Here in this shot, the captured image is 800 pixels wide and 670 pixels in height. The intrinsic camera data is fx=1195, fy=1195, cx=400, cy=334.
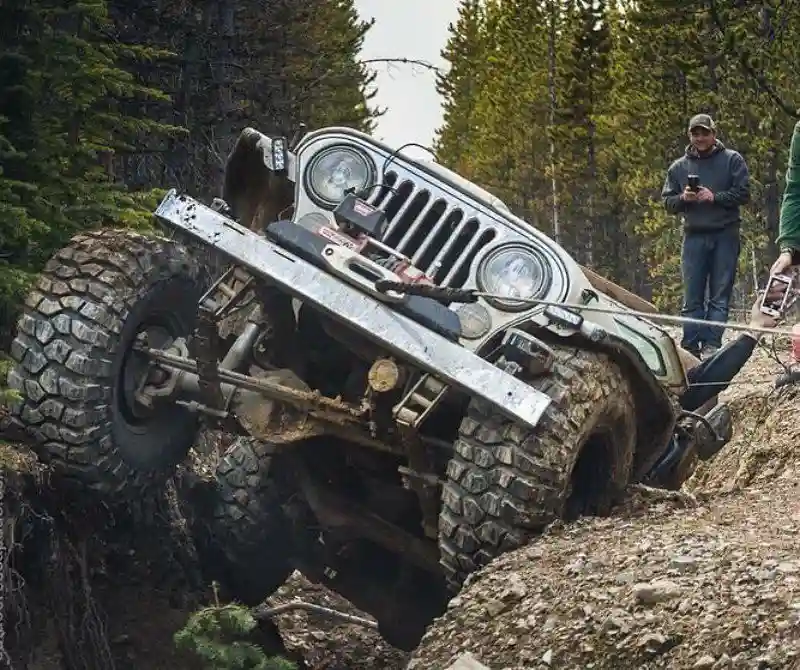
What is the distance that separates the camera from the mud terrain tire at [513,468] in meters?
5.25

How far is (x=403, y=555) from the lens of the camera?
6848 millimetres

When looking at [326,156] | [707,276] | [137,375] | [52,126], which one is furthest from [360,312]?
[707,276]

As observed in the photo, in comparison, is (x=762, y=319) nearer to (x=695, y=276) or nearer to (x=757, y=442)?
(x=757, y=442)

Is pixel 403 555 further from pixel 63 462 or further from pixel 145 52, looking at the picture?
pixel 145 52

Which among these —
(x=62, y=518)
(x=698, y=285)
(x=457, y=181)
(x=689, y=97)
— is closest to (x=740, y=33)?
(x=689, y=97)

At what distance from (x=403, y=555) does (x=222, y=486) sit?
1.44 meters

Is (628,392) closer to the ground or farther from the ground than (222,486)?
farther from the ground

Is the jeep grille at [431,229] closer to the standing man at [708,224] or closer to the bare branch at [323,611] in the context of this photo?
the bare branch at [323,611]

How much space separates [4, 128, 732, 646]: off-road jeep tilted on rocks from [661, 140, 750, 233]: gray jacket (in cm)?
246

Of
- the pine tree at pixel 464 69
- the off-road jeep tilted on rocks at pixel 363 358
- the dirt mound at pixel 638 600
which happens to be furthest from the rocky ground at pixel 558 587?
the pine tree at pixel 464 69

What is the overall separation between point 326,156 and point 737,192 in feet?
13.3

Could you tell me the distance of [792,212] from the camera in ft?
17.3

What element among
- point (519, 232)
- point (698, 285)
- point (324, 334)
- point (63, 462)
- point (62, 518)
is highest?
point (698, 285)

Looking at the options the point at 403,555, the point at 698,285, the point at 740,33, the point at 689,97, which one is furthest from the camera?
the point at 689,97
